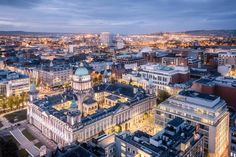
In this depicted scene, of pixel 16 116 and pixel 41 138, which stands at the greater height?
pixel 16 116

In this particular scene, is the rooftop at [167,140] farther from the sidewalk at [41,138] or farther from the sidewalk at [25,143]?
the sidewalk at [25,143]

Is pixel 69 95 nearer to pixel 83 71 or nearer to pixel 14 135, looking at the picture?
pixel 83 71

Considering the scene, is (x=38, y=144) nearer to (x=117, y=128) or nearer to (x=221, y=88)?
(x=117, y=128)

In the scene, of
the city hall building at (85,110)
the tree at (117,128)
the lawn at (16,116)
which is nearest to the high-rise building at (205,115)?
the tree at (117,128)

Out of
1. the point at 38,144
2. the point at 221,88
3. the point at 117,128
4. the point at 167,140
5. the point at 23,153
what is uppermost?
the point at 221,88

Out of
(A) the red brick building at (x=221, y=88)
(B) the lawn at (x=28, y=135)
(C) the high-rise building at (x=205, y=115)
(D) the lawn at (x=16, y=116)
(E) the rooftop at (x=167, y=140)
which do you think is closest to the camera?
(E) the rooftop at (x=167, y=140)

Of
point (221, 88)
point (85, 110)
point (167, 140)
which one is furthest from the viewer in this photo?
point (221, 88)

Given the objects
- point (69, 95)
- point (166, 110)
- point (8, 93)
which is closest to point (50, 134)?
point (69, 95)

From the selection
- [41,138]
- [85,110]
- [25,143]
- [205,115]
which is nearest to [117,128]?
[85,110]
